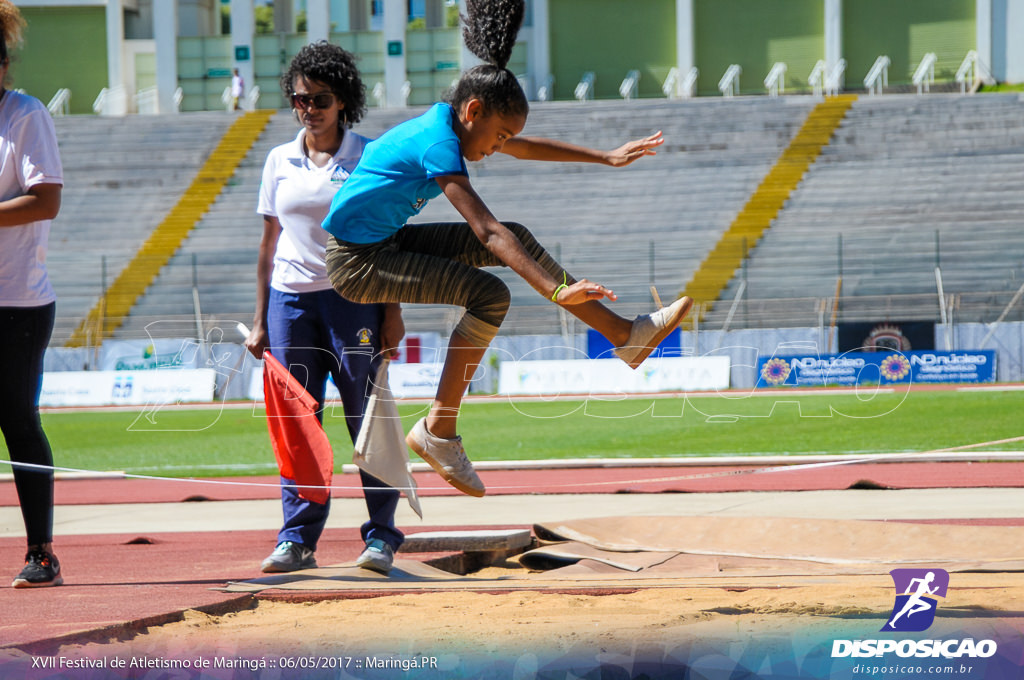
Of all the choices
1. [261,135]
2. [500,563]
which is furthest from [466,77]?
[261,135]

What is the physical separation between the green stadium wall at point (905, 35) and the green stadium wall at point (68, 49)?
72.6 feet

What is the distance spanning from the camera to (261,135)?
30.2m

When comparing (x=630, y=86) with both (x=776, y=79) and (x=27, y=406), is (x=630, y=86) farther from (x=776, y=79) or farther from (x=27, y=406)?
(x=27, y=406)

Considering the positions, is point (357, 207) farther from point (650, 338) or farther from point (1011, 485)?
point (1011, 485)

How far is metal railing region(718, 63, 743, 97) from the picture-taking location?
31.5 meters

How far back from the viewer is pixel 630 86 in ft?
105

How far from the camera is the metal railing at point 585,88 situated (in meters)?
31.5

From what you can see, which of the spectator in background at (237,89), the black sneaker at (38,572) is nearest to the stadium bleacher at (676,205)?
the spectator in background at (237,89)

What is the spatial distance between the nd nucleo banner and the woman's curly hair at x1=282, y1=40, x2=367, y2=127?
34.4 ft

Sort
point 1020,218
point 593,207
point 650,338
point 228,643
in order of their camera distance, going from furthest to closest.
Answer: point 593,207, point 1020,218, point 650,338, point 228,643

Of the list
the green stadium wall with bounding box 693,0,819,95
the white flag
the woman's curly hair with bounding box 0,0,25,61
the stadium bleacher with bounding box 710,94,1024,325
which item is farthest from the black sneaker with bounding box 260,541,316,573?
the green stadium wall with bounding box 693,0,819,95

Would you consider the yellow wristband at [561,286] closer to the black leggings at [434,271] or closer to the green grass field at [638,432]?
the black leggings at [434,271]

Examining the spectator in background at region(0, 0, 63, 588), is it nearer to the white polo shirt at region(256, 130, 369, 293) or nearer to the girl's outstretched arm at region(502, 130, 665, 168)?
the white polo shirt at region(256, 130, 369, 293)

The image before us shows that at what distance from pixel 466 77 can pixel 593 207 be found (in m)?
22.0
